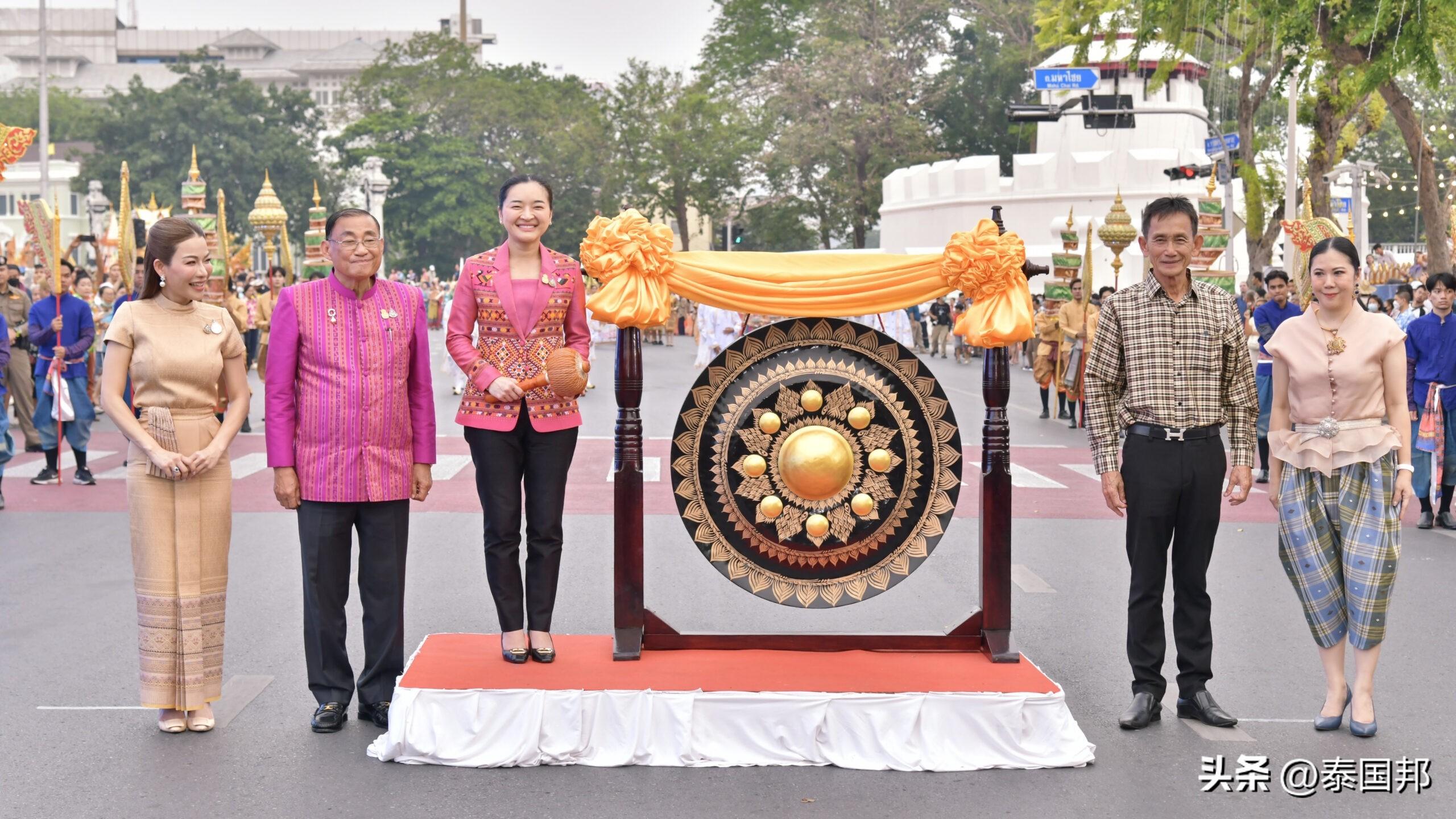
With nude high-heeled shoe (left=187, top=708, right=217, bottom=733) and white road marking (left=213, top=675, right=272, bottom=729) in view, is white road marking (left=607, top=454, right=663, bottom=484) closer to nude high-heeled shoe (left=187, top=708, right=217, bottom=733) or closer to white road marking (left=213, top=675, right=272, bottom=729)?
white road marking (left=213, top=675, right=272, bottom=729)

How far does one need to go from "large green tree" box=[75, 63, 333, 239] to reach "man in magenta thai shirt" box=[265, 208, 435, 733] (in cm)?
5782

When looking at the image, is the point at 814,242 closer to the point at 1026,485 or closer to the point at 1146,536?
the point at 1026,485

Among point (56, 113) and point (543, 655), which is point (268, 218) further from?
point (56, 113)

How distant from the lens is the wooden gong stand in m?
5.88

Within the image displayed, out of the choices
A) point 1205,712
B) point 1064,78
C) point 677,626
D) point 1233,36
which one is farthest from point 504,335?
point 1064,78

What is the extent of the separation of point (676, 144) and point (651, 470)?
4603cm

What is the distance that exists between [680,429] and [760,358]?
17.2 inches

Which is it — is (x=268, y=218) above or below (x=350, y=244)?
above

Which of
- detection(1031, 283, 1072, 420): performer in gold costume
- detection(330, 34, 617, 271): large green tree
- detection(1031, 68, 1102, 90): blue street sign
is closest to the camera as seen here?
detection(1031, 283, 1072, 420): performer in gold costume

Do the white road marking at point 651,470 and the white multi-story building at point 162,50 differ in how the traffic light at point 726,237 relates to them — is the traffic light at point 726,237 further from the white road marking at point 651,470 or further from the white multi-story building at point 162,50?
the white multi-story building at point 162,50

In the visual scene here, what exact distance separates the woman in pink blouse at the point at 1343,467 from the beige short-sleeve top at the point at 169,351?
4.19m

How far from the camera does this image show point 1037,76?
89.4 feet

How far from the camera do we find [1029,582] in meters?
8.79

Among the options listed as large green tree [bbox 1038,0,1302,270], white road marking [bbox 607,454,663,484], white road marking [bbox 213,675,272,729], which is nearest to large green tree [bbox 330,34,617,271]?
large green tree [bbox 1038,0,1302,270]
